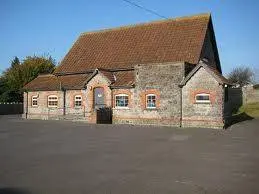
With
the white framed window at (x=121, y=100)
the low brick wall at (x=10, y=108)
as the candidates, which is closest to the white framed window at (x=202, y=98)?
the white framed window at (x=121, y=100)

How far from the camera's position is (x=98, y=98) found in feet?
96.8

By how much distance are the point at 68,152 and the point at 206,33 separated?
2141 cm

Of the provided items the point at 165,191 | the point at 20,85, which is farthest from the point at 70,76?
the point at 165,191

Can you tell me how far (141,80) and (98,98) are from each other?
4.92m

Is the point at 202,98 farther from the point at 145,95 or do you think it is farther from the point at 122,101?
the point at 122,101

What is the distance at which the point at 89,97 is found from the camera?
29812 mm

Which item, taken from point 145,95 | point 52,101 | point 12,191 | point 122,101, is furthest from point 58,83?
point 12,191

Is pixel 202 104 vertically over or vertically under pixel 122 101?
under

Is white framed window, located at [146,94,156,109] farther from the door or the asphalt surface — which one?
the asphalt surface

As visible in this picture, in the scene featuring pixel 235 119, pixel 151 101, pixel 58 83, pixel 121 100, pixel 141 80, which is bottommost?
pixel 235 119

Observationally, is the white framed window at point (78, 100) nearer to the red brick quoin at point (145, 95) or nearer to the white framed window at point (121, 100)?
the white framed window at point (121, 100)

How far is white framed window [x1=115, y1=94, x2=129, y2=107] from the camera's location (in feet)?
91.2

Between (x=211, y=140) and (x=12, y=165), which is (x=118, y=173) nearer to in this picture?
(x=12, y=165)

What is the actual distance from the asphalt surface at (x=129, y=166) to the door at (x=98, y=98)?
12.6 m
